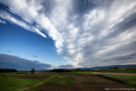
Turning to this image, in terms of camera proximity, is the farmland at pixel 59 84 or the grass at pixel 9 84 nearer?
the grass at pixel 9 84

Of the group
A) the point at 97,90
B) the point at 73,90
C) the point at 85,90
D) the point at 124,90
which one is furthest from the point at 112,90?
the point at 73,90

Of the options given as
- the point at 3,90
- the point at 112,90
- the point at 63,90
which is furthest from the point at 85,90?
the point at 3,90

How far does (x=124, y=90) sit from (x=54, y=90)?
24.7 m

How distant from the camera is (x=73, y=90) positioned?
74.1 ft

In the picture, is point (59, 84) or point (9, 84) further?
point (59, 84)

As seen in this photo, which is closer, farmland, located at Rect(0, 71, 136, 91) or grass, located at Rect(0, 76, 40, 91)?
grass, located at Rect(0, 76, 40, 91)

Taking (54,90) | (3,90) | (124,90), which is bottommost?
(124,90)

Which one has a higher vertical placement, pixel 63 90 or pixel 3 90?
pixel 3 90

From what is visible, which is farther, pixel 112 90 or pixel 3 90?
pixel 112 90

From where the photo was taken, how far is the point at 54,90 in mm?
22438

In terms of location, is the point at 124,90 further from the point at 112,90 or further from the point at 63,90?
the point at 63,90

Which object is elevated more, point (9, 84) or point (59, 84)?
point (9, 84)

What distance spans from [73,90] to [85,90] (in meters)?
4.27

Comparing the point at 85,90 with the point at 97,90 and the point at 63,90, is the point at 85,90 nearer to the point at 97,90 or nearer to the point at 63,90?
the point at 97,90
